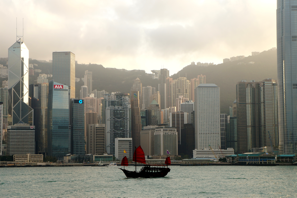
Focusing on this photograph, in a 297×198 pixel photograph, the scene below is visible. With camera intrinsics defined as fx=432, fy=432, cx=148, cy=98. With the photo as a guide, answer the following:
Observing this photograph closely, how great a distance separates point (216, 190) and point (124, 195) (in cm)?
2205

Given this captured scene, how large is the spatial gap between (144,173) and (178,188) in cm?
2323

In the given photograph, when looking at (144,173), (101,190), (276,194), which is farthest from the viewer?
(144,173)

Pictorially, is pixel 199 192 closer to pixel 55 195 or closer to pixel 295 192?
pixel 295 192

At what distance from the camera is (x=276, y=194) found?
85.4 meters

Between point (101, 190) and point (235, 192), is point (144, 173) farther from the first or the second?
point (235, 192)

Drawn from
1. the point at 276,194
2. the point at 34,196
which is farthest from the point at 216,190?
the point at 34,196

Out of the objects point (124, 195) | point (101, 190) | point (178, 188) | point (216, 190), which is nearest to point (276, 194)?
point (216, 190)

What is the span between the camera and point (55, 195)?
84.1 metres

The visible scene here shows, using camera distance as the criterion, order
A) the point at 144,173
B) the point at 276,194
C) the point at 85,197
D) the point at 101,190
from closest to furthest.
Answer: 1. the point at 85,197
2. the point at 276,194
3. the point at 101,190
4. the point at 144,173

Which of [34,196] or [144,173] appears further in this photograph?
[144,173]

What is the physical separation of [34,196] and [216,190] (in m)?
38.0

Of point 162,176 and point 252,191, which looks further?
point 162,176

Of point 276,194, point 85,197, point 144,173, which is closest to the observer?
point 85,197

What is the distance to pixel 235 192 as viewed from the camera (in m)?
88.2
